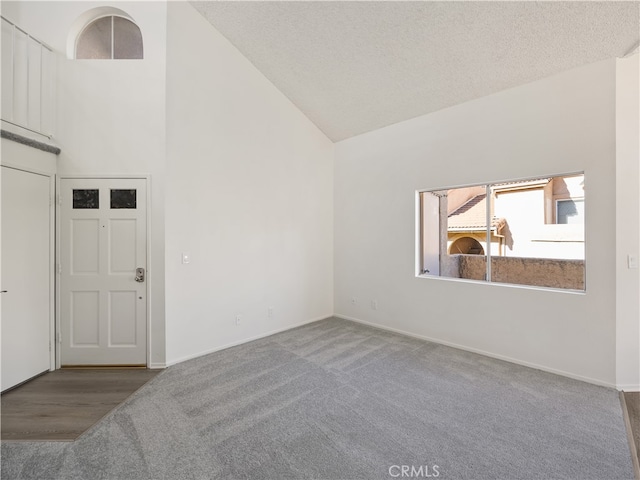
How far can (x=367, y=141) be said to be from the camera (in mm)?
4598

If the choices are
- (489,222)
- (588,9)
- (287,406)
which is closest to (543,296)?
(489,222)

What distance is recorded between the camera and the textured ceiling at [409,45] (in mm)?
2494

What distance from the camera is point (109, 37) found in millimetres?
3357

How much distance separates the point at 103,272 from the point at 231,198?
5.60ft

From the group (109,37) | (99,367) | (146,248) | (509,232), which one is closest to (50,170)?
(146,248)

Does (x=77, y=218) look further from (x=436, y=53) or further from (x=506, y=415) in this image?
(x=506, y=415)

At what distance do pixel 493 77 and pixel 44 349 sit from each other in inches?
230

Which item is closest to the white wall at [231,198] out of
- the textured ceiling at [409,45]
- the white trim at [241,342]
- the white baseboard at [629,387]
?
the white trim at [241,342]

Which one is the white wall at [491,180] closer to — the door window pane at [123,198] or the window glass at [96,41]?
the door window pane at [123,198]

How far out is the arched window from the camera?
3.30 metres

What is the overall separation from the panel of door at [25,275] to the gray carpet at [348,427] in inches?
48.7

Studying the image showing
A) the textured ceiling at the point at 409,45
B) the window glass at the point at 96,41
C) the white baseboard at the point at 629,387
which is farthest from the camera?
the window glass at the point at 96,41

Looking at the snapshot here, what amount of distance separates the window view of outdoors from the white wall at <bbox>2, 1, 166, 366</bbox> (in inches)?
140

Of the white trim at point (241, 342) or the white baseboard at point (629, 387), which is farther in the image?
the white trim at point (241, 342)
